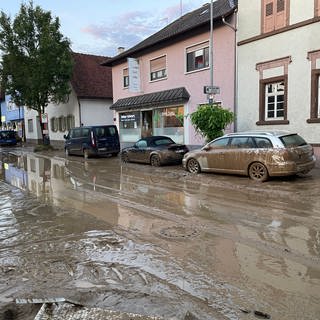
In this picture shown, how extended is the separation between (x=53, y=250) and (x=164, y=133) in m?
16.8

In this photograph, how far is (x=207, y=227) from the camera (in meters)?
6.56

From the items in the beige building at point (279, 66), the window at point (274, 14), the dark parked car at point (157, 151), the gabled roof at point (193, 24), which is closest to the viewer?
the beige building at point (279, 66)

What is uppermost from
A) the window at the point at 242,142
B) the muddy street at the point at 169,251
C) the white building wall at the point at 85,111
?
the white building wall at the point at 85,111

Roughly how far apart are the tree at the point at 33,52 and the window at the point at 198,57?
12.9 m

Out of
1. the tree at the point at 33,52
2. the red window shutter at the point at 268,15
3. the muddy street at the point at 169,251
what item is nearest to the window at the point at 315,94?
the red window shutter at the point at 268,15

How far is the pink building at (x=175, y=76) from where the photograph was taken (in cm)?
1761

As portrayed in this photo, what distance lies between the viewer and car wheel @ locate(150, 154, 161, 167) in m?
16.3

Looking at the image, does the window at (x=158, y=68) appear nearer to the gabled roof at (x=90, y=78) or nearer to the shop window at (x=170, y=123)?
the shop window at (x=170, y=123)

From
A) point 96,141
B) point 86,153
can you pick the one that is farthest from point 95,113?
point 96,141

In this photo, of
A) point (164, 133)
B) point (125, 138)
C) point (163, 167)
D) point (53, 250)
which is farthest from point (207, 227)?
point (125, 138)

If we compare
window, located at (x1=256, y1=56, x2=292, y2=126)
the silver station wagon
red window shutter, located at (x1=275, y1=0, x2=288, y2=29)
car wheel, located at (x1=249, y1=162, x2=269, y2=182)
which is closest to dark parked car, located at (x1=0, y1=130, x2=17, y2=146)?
window, located at (x1=256, y1=56, x2=292, y2=126)

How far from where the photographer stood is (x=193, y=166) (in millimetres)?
13773

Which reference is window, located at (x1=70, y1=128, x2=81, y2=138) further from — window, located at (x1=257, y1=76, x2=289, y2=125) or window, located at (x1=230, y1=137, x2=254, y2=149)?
window, located at (x1=230, y1=137, x2=254, y2=149)

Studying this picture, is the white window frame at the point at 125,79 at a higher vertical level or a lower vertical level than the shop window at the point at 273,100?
higher
